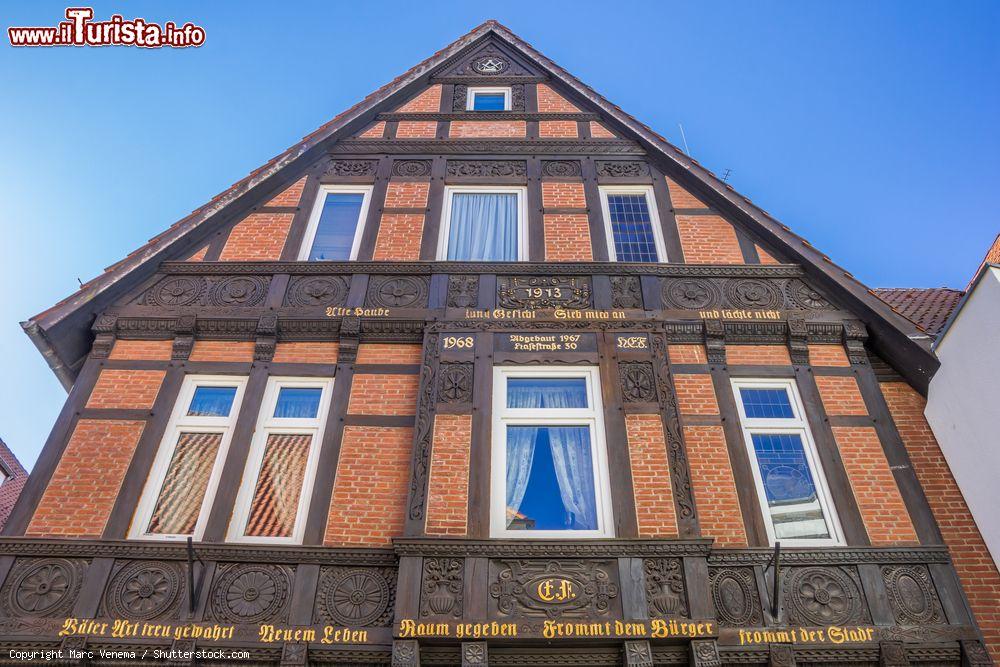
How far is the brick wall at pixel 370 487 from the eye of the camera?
805cm

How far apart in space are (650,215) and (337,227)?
507 centimetres

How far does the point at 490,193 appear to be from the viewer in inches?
466

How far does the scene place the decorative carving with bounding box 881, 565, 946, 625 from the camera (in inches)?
295

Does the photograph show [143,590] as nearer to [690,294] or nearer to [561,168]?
[690,294]

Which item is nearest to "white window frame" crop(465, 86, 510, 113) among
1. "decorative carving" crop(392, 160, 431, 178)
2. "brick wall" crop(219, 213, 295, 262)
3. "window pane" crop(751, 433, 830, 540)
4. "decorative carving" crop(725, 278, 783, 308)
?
"decorative carving" crop(392, 160, 431, 178)

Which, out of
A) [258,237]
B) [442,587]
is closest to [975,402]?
[442,587]

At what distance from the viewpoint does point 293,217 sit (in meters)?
11.4

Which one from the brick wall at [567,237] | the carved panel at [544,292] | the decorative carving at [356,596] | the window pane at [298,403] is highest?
the brick wall at [567,237]

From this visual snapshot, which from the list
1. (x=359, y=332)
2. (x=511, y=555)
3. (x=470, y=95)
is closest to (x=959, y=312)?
(x=511, y=555)

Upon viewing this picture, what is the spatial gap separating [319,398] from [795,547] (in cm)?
606

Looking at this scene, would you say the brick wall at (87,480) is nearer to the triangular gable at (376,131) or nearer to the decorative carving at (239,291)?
the triangular gable at (376,131)

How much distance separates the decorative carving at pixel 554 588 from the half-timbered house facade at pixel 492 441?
26mm

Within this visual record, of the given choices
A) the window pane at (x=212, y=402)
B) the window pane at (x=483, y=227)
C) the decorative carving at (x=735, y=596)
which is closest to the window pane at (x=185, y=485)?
the window pane at (x=212, y=402)

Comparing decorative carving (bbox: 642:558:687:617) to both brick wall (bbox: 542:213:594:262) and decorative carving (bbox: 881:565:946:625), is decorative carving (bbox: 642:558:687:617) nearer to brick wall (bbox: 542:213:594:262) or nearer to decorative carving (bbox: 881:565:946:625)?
decorative carving (bbox: 881:565:946:625)
